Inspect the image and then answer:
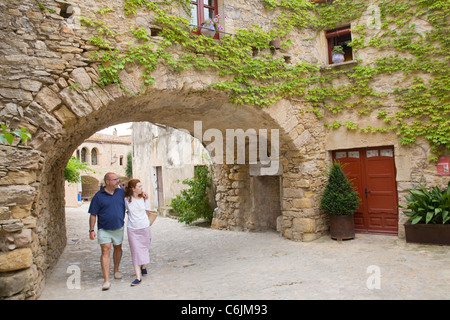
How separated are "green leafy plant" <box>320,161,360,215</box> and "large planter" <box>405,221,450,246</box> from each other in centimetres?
92

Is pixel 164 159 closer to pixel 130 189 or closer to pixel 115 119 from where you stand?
pixel 115 119

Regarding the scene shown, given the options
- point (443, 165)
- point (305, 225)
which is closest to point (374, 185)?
point (443, 165)

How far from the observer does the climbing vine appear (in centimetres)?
473

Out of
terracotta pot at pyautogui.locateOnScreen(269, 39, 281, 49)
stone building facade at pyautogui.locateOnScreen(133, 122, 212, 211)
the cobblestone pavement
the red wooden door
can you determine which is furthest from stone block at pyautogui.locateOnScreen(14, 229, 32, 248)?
stone building facade at pyautogui.locateOnScreen(133, 122, 212, 211)

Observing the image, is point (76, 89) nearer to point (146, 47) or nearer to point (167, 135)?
point (146, 47)

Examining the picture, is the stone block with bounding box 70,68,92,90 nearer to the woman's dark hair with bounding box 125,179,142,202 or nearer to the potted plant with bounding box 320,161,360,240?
the woman's dark hair with bounding box 125,179,142,202

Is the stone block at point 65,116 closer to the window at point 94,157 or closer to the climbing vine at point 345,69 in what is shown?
the climbing vine at point 345,69

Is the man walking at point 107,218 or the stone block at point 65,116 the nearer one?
the stone block at point 65,116

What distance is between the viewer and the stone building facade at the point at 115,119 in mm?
3451

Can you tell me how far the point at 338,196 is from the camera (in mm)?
6066

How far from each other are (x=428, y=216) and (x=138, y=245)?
4.32 meters

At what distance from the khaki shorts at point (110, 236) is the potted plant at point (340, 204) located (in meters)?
3.72

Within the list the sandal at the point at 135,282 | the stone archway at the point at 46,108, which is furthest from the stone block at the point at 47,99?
the sandal at the point at 135,282

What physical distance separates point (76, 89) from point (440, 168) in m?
5.63
